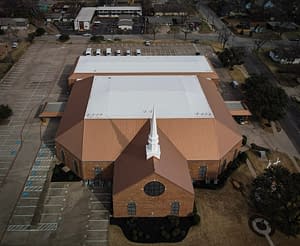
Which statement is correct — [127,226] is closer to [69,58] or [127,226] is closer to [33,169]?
[33,169]

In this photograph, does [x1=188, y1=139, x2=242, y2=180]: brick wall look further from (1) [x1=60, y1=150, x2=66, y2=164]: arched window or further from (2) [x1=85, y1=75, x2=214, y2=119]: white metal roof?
(1) [x1=60, y1=150, x2=66, y2=164]: arched window

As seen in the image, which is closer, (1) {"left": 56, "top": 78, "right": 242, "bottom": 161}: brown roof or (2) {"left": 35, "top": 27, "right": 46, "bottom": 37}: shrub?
→ (1) {"left": 56, "top": 78, "right": 242, "bottom": 161}: brown roof

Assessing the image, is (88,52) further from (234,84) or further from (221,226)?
(221,226)

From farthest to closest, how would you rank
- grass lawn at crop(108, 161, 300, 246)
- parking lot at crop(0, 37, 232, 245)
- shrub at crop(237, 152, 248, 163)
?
shrub at crop(237, 152, 248, 163) < parking lot at crop(0, 37, 232, 245) < grass lawn at crop(108, 161, 300, 246)

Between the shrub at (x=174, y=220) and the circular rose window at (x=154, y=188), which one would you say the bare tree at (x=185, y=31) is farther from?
the shrub at (x=174, y=220)

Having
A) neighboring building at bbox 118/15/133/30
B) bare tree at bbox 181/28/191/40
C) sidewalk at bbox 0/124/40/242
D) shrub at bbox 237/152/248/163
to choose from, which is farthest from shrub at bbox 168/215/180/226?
neighboring building at bbox 118/15/133/30

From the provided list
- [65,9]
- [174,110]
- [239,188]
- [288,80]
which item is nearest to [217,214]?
[239,188]
